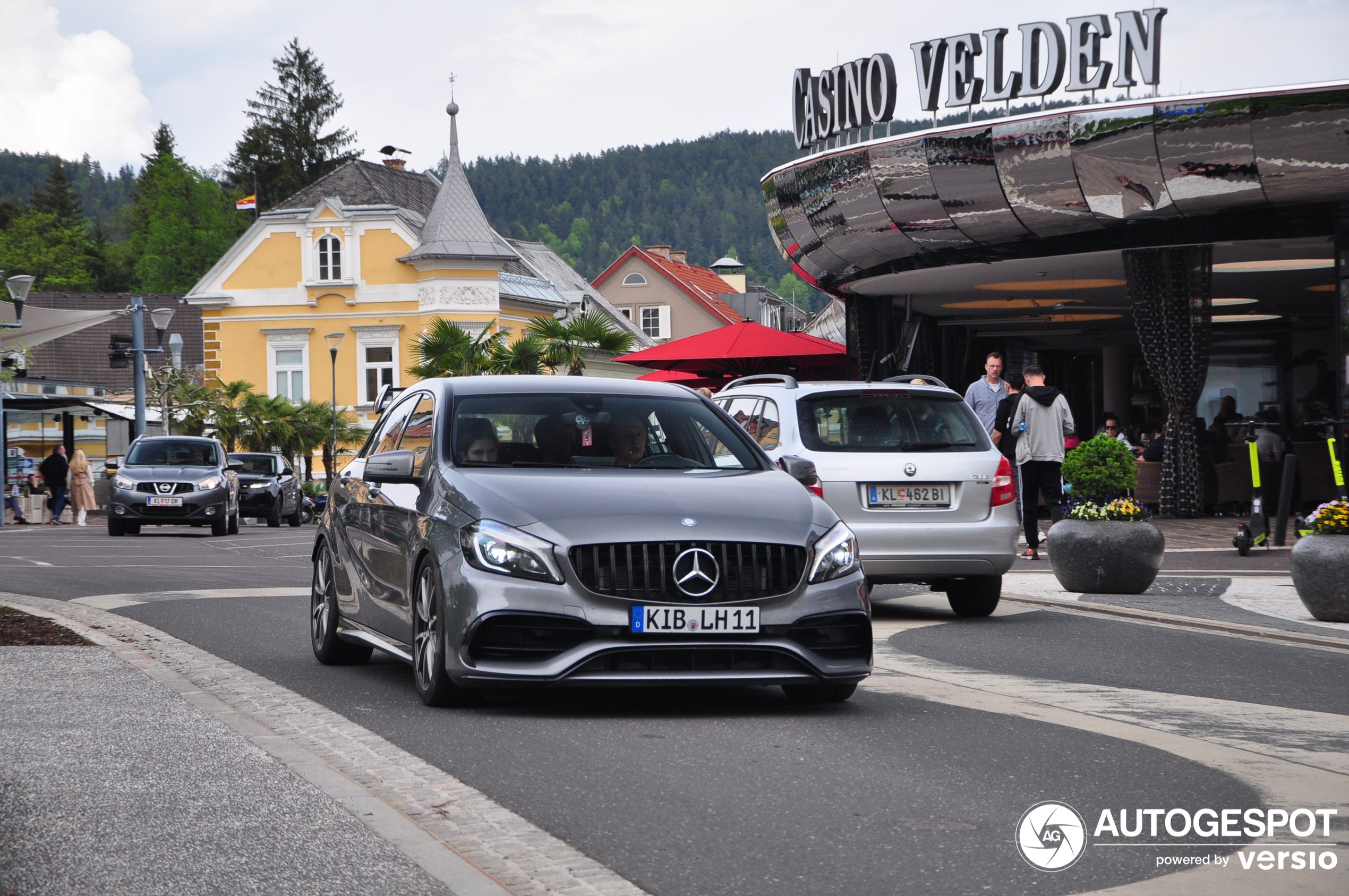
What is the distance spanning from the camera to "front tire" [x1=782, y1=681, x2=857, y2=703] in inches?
286

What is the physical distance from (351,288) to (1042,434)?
46298 mm

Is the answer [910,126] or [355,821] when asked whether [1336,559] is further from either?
[910,126]

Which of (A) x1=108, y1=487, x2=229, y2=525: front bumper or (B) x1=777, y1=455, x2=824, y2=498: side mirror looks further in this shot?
(A) x1=108, y1=487, x2=229, y2=525: front bumper

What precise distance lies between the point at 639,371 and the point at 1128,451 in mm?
60465

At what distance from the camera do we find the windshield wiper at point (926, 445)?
38.1 feet

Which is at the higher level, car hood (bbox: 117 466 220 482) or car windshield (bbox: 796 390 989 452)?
car windshield (bbox: 796 390 989 452)

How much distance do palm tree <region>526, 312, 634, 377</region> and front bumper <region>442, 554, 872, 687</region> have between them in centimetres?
3172

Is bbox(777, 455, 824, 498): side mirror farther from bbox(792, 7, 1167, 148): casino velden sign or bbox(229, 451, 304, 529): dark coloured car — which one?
bbox(229, 451, 304, 529): dark coloured car

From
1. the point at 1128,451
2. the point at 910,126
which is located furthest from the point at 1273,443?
the point at 1128,451

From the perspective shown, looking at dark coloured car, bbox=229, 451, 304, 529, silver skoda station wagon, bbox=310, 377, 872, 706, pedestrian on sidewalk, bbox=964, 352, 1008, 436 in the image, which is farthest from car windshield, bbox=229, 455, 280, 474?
silver skoda station wagon, bbox=310, 377, 872, 706

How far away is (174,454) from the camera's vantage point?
28.1m

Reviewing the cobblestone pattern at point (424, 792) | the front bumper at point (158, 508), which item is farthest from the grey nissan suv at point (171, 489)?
the cobblestone pattern at point (424, 792)

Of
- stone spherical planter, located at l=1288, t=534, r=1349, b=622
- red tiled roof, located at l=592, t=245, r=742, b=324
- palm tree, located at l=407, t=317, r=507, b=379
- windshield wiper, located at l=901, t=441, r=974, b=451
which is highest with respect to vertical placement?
red tiled roof, located at l=592, t=245, r=742, b=324

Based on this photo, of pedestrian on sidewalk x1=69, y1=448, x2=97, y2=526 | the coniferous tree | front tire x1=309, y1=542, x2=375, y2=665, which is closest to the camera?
front tire x1=309, y1=542, x2=375, y2=665
